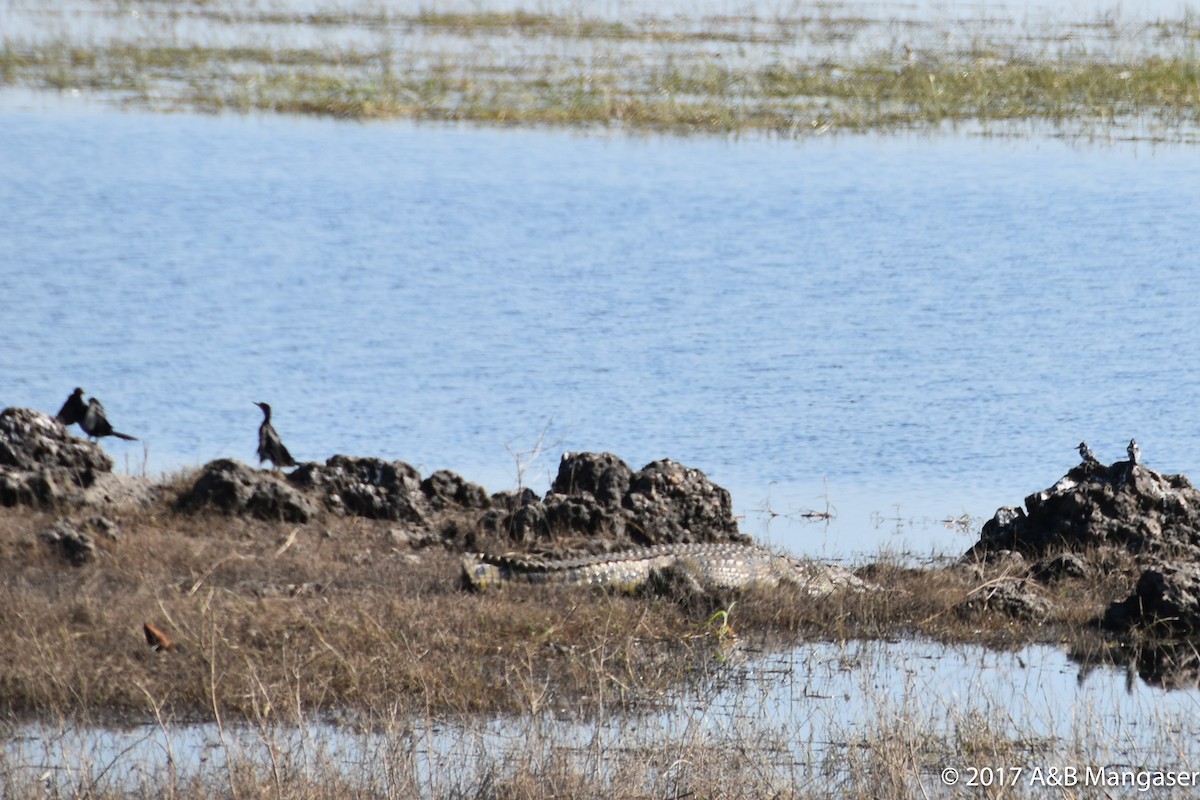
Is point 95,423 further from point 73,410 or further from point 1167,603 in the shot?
point 1167,603

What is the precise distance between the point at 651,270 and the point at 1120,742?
10878mm

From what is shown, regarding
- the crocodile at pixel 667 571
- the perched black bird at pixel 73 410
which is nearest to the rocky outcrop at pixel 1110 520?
the crocodile at pixel 667 571

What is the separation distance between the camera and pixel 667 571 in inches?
328

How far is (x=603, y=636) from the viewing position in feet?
24.8

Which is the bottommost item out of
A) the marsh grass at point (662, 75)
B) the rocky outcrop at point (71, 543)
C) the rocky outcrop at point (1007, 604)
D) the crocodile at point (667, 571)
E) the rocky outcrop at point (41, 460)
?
the rocky outcrop at point (1007, 604)

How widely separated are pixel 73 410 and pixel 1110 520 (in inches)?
256

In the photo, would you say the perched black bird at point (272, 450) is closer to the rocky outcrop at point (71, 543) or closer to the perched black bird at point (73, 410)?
the perched black bird at point (73, 410)

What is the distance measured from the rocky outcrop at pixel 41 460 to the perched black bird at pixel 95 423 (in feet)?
2.13

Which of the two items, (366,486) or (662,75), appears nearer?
(366,486)

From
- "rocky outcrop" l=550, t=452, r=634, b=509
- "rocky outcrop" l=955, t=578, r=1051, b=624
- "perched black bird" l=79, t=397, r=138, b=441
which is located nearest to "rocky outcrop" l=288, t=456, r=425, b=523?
"rocky outcrop" l=550, t=452, r=634, b=509

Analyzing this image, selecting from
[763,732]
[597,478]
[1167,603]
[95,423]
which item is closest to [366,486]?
[597,478]

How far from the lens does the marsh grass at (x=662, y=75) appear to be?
22609 millimetres

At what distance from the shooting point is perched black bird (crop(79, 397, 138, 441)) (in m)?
10.8

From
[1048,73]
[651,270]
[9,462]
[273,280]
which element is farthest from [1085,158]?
[9,462]
